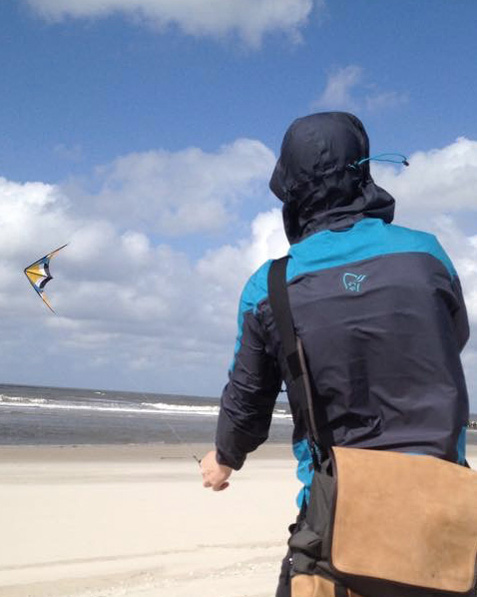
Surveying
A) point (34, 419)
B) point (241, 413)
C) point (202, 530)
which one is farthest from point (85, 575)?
point (34, 419)

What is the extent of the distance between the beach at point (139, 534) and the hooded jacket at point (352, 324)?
3556 mm

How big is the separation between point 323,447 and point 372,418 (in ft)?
Result: 0.54

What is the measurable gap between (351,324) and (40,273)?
3.10m

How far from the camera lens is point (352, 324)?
1922 mm

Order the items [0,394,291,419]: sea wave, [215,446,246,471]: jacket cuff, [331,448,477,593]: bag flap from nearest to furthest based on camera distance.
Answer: [331,448,477,593]: bag flap, [215,446,246,471]: jacket cuff, [0,394,291,419]: sea wave

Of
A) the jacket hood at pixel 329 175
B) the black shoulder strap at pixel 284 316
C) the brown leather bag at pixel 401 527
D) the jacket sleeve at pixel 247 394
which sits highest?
the jacket hood at pixel 329 175

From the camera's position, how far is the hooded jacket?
6.18ft

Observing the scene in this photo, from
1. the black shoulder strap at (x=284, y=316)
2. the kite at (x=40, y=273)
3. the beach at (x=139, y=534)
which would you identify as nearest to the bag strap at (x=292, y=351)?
the black shoulder strap at (x=284, y=316)

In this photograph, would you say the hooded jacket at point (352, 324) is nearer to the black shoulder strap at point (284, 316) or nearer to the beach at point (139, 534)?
the black shoulder strap at point (284, 316)

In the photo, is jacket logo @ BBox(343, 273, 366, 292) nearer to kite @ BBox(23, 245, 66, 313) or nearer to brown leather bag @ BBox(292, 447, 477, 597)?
brown leather bag @ BBox(292, 447, 477, 597)

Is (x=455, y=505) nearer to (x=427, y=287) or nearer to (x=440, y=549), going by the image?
(x=440, y=549)

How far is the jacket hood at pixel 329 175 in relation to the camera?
6.98ft

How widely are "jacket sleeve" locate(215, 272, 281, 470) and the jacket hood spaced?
12.6 inches

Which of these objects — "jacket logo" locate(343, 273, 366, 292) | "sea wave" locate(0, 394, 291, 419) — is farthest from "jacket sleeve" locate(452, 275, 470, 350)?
"sea wave" locate(0, 394, 291, 419)
